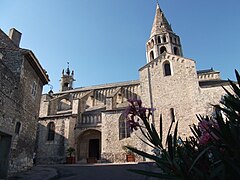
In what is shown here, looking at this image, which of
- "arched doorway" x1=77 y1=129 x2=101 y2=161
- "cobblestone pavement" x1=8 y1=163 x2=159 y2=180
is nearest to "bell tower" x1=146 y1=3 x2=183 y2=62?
"arched doorway" x1=77 y1=129 x2=101 y2=161

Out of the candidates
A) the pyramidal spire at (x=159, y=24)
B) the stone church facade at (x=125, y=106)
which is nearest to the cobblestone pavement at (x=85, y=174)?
the stone church facade at (x=125, y=106)

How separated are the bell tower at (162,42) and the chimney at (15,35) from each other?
16361mm

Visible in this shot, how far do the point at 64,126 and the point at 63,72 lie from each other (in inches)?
792

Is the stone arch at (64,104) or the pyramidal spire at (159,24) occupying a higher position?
the pyramidal spire at (159,24)

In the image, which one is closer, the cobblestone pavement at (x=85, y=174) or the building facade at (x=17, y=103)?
the cobblestone pavement at (x=85, y=174)

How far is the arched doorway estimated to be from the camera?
2100 cm

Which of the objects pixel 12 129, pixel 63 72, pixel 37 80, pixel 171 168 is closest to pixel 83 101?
pixel 37 80

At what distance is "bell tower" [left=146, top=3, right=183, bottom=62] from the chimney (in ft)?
53.7

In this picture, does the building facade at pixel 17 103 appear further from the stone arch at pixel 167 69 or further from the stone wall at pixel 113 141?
the stone arch at pixel 167 69

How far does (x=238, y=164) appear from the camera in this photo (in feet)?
3.94

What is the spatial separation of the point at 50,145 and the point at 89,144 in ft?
14.2

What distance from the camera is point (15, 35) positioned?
41.5ft

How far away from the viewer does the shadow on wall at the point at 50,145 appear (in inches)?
747

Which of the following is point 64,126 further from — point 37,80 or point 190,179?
point 190,179
